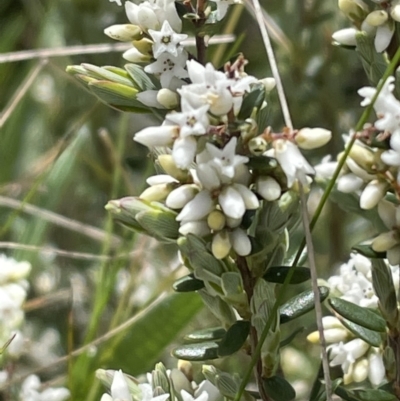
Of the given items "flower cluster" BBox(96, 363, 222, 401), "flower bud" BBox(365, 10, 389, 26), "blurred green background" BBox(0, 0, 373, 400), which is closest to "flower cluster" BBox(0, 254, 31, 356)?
"blurred green background" BBox(0, 0, 373, 400)

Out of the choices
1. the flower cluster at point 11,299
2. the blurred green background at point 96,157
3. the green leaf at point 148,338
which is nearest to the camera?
the flower cluster at point 11,299

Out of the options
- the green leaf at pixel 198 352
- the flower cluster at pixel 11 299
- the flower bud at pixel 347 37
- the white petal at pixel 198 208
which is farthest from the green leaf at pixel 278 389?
the flower cluster at pixel 11 299

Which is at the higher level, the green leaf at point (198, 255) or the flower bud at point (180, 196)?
the flower bud at point (180, 196)

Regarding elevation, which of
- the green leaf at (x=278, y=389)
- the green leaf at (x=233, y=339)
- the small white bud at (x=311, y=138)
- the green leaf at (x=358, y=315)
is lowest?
the green leaf at (x=278, y=389)

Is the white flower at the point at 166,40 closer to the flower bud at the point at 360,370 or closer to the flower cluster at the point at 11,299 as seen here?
the flower bud at the point at 360,370

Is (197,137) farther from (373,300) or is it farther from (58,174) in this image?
(58,174)
